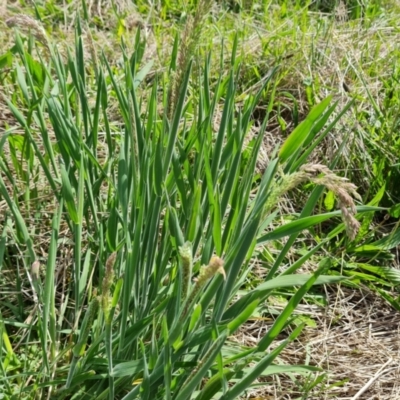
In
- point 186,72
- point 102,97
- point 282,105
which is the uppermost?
point 186,72

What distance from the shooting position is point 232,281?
A: 95 centimetres

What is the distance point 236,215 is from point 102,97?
39cm

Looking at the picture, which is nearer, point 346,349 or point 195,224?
point 195,224

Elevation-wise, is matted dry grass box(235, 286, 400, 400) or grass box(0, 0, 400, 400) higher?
grass box(0, 0, 400, 400)

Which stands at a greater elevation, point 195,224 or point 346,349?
point 195,224

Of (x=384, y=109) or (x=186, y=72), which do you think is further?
(x=384, y=109)

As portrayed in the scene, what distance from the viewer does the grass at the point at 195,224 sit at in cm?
94

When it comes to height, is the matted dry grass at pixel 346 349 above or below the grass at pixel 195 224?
below

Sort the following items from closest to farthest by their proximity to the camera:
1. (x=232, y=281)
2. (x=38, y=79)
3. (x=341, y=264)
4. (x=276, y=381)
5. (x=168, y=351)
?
1. (x=168, y=351)
2. (x=232, y=281)
3. (x=276, y=381)
4. (x=341, y=264)
5. (x=38, y=79)

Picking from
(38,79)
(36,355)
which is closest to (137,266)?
(36,355)

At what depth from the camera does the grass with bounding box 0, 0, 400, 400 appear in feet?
3.07

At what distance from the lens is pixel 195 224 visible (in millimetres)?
1079

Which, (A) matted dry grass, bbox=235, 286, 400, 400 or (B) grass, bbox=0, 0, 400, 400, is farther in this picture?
(A) matted dry grass, bbox=235, 286, 400, 400

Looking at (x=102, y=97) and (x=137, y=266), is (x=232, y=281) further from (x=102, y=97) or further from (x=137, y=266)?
(x=102, y=97)
